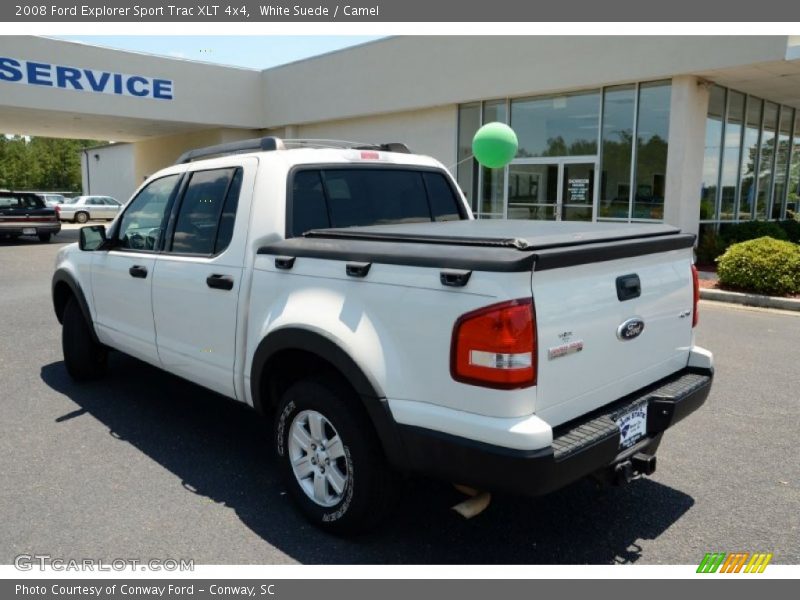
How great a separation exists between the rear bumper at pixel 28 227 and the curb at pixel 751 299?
1894 cm

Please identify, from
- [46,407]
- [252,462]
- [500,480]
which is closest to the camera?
[500,480]

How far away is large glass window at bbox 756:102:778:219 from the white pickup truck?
15634 mm

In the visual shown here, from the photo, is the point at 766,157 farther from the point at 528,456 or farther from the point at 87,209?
the point at 87,209

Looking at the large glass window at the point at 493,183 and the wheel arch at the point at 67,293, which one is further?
the large glass window at the point at 493,183

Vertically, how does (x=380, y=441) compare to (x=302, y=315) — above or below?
below

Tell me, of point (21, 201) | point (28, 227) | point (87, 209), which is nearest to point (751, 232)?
point (28, 227)

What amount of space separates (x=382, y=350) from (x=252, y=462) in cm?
182

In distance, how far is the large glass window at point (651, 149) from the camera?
14.0 m

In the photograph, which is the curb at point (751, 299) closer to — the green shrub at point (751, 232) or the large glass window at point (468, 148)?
the green shrub at point (751, 232)

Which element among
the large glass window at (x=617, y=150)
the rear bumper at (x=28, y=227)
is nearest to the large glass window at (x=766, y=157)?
the large glass window at (x=617, y=150)

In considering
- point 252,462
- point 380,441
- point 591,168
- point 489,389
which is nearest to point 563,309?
point 489,389

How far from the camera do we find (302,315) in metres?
3.17
